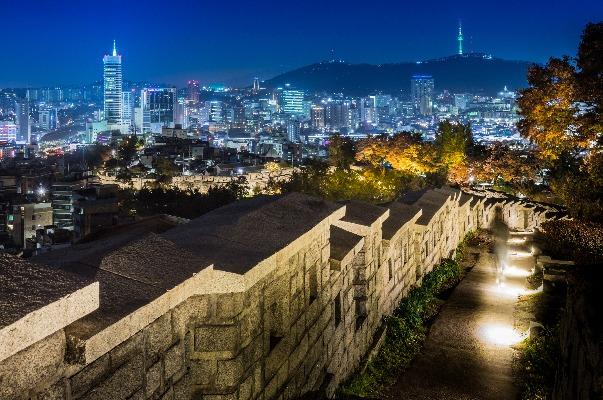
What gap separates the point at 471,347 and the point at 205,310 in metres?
7.38

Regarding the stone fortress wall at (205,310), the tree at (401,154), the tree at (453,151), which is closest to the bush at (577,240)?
the stone fortress wall at (205,310)

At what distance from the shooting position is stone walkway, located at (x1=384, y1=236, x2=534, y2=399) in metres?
8.70

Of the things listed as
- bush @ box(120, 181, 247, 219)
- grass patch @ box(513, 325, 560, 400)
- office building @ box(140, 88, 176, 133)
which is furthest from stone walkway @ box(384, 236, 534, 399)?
office building @ box(140, 88, 176, 133)

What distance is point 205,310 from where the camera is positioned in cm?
401

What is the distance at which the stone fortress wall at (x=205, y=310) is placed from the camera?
8.93 ft

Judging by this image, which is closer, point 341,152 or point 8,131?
point 341,152

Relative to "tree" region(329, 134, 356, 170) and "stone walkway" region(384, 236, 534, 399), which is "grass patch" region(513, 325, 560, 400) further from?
"tree" region(329, 134, 356, 170)

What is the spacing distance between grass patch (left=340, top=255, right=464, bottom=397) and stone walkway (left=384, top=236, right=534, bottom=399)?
0.56ft

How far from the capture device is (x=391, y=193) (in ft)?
111

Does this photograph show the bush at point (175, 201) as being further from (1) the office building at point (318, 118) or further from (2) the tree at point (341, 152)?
(1) the office building at point (318, 118)

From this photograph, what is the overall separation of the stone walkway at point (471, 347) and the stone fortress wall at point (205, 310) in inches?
52.8

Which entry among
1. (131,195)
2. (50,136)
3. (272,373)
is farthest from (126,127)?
(272,373)

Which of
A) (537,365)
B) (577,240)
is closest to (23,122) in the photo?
(577,240)

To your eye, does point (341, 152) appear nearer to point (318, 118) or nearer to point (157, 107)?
point (318, 118)
